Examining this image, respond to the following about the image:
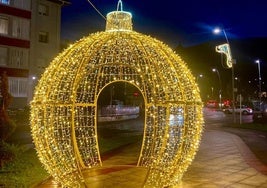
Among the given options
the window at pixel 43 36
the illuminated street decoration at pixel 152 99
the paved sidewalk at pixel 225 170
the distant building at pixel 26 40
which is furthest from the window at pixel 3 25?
the illuminated street decoration at pixel 152 99

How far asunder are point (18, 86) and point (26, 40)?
4.12 metres

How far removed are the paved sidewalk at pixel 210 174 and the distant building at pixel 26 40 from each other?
925 inches

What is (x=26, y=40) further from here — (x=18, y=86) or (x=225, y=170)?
(x=225, y=170)

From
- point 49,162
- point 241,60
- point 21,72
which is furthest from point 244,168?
point 241,60

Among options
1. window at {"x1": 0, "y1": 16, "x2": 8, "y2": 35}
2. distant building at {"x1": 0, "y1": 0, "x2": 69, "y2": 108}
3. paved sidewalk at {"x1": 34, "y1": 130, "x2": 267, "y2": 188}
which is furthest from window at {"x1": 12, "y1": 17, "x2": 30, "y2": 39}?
paved sidewalk at {"x1": 34, "y1": 130, "x2": 267, "y2": 188}

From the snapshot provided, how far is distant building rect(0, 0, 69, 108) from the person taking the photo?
32.6m

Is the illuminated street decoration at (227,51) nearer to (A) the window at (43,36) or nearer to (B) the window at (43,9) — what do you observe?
(A) the window at (43,36)

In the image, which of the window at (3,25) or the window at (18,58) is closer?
the window at (3,25)

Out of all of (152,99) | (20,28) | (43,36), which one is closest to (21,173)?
(152,99)

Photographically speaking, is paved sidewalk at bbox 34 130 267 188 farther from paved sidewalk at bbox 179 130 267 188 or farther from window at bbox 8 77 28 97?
window at bbox 8 77 28 97

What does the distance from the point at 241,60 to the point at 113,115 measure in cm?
4205

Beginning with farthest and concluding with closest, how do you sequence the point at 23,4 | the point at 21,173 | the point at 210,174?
the point at 23,4
the point at 210,174
the point at 21,173

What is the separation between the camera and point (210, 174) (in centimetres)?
926

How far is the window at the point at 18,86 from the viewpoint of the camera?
32875 millimetres
